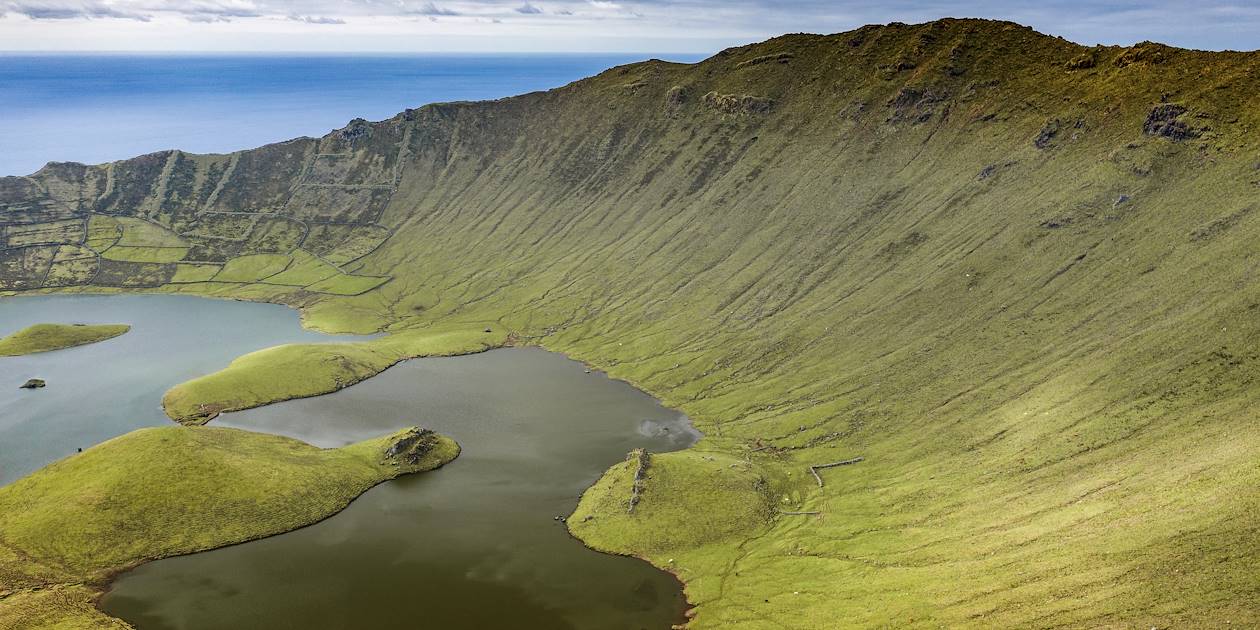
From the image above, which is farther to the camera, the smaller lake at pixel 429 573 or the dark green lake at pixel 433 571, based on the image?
the dark green lake at pixel 433 571

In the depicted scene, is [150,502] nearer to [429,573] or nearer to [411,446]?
[411,446]

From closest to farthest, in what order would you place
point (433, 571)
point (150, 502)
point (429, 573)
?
point (429, 573) < point (433, 571) < point (150, 502)

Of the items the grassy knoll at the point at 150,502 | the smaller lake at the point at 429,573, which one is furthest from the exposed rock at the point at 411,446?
the smaller lake at the point at 429,573

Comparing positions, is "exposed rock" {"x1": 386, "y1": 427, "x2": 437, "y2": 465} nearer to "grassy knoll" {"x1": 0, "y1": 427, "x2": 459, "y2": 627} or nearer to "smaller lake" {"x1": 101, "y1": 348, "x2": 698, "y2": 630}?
"grassy knoll" {"x1": 0, "y1": 427, "x2": 459, "y2": 627}

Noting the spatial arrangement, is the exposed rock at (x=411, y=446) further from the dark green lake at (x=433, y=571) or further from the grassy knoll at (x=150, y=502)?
the dark green lake at (x=433, y=571)

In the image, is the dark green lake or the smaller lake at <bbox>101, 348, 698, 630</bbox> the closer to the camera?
the smaller lake at <bbox>101, 348, 698, 630</bbox>

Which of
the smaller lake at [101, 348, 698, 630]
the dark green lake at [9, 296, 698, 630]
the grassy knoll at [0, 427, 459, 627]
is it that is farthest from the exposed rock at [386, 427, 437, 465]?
the dark green lake at [9, 296, 698, 630]

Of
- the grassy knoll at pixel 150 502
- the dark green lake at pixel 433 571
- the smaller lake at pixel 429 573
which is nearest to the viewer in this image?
the smaller lake at pixel 429 573

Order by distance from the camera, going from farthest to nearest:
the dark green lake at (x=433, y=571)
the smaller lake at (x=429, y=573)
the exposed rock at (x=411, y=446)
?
1. the exposed rock at (x=411, y=446)
2. the dark green lake at (x=433, y=571)
3. the smaller lake at (x=429, y=573)

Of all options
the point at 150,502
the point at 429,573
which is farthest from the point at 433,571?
the point at 150,502
